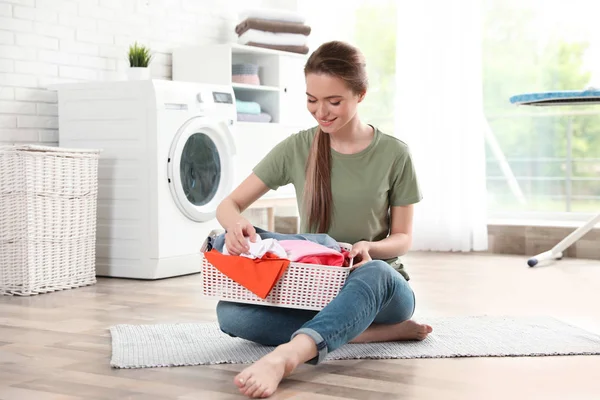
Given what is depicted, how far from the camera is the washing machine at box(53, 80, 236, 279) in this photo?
371cm

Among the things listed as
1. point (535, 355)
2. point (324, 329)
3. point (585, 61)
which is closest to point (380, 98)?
point (585, 61)

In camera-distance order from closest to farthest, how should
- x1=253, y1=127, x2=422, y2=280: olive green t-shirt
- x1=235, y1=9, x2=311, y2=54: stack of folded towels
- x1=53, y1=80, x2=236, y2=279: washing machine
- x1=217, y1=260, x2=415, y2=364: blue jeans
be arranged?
x1=217, y1=260, x2=415, y2=364: blue jeans
x1=253, y1=127, x2=422, y2=280: olive green t-shirt
x1=53, y1=80, x2=236, y2=279: washing machine
x1=235, y1=9, x2=311, y2=54: stack of folded towels

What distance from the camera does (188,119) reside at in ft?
12.6

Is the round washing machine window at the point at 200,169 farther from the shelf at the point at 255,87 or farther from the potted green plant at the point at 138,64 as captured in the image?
the shelf at the point at 255,87

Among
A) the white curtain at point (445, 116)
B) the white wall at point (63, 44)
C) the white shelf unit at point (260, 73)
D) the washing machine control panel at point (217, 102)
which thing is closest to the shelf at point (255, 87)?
the white shelf unit at point (260, 73)

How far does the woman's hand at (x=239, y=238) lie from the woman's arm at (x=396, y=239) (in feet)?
0.98

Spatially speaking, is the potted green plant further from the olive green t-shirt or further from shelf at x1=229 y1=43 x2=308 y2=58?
the olive green t-shirt

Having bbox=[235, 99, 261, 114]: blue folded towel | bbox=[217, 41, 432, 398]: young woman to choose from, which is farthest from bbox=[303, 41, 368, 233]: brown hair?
bbox=[235, 99, 261, 114]: blue folded towel

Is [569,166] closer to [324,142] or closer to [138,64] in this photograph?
[138,64]

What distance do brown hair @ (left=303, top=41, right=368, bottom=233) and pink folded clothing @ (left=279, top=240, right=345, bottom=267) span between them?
0.22 meters

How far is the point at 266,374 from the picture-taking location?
1.74 m

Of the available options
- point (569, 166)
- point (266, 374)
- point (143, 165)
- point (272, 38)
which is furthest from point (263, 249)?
point (569, 166)

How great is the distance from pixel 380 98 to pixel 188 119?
2.00 meters

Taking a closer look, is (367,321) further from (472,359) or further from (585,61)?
(585,61)
